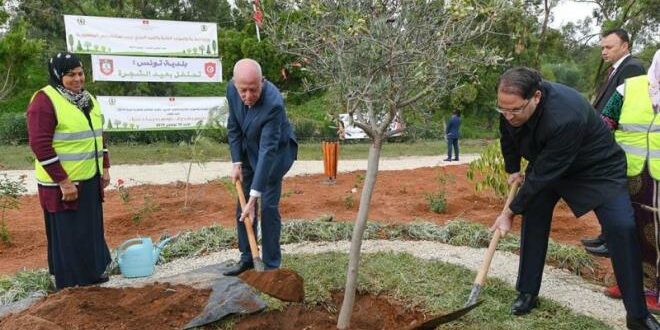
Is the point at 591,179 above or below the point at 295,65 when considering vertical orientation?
below

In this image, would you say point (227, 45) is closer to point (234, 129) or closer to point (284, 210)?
point (284, 210)

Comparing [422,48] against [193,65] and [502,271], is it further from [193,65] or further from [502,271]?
[193,65]

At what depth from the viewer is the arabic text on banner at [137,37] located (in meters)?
11.6

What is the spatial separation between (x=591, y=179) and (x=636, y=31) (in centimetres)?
2053

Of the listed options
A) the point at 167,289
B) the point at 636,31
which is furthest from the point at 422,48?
the point at 636,31

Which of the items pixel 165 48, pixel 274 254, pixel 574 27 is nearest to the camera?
pixel 274 254

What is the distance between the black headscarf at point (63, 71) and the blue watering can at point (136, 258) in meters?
1.21

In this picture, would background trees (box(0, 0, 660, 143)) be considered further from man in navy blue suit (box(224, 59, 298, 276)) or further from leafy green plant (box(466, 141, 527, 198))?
man in navy blue suit (box(224, 59, 298, 276))

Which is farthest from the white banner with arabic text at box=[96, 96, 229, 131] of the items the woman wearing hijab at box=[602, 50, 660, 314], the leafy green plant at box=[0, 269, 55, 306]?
the woman wearing hijab at box=[602, 50, 660, 314]

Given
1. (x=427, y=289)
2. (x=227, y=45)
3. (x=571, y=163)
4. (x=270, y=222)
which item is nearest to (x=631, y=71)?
(x=571, y=163)

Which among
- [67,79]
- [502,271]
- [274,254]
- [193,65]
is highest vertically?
[193,65]

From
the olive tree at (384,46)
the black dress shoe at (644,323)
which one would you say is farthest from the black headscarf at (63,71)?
the black dress shoe at (644,323)

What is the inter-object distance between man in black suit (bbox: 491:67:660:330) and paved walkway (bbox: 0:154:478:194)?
→ 697cm

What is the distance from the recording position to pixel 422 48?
2.59 metres
